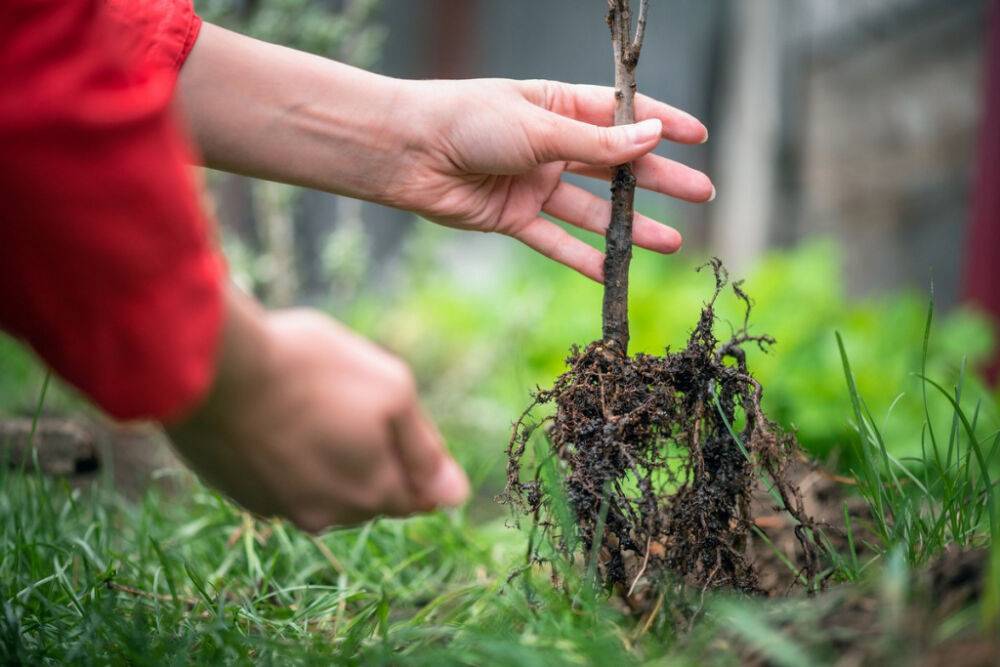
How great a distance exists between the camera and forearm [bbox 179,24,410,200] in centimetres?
165

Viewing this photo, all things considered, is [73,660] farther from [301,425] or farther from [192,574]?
[301,425]

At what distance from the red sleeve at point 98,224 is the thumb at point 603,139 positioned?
76 cm

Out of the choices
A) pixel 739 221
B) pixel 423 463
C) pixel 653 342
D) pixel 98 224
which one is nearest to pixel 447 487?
pixel 423 463

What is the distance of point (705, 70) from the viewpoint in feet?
18.1

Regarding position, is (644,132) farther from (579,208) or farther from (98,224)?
(98,224)

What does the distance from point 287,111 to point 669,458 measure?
3.28 feet

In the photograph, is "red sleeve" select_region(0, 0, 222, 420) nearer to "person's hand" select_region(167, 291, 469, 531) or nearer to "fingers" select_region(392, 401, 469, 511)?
"person's hand" select_region(167, 291, 469, 531)

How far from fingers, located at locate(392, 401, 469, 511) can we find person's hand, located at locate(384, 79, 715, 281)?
0.64m

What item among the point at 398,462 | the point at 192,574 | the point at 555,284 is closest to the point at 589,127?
the point at 398,462

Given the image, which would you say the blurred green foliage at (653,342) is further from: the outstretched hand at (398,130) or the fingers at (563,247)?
the outstretched hand at (398,130)

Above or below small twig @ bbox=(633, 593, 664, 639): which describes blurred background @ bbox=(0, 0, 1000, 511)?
above

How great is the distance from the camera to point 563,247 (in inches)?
69.2

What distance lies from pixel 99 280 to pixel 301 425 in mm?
291

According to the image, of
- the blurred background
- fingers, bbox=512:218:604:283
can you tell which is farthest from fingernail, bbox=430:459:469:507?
the blurred background
